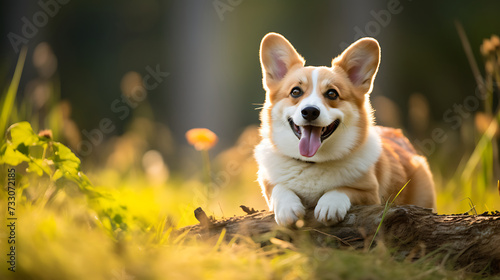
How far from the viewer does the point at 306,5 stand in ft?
30.7

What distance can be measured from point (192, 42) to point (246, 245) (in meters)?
8.33

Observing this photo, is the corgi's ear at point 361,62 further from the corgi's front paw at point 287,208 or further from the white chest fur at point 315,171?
the corgi's front paw at point 287,208

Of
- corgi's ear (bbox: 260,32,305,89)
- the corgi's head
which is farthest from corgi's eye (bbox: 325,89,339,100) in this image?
corgi's ear (bbox: 260,32,305,89)

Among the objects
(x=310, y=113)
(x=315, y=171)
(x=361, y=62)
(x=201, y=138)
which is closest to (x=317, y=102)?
(x=310, y=113)

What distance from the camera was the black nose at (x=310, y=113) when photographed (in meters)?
2.75

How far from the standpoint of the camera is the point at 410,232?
2430 mm

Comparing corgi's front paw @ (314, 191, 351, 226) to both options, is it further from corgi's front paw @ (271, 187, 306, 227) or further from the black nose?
the black nose

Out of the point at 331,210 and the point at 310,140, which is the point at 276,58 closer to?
the point at 310,140

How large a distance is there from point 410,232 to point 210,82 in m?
7.74

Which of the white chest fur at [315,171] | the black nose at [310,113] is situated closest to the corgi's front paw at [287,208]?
the white chest fur at [315,171]

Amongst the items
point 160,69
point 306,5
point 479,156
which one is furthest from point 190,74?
point 479,156

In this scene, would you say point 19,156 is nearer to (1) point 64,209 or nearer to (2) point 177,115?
(1) point 64,209

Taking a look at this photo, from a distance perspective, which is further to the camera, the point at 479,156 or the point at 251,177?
the point at 251,177

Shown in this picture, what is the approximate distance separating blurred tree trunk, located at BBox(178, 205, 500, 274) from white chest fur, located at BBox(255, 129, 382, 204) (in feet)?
0.89
